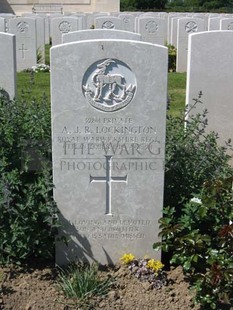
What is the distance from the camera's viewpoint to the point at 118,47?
12.1ft

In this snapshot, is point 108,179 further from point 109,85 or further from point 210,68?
point 210,68

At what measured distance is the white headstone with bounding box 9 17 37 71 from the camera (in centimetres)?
1312

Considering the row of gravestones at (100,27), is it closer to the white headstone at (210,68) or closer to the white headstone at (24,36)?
the white headstone at (24,36)

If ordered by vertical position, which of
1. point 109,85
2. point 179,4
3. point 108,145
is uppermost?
point 179,4

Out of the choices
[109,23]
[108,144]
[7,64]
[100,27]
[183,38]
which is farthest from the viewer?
[109,23]

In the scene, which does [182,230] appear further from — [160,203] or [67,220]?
[67,220]

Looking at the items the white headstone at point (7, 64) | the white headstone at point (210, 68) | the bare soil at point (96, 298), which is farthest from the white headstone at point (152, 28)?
the bare soil at point (96, 298)

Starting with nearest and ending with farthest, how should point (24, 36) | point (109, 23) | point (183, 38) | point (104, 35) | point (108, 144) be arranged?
point (108, 144) < point (104, 35) < point (24, 36) < point (183, 38) < point (109, 23)

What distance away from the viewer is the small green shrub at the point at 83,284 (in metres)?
3.68

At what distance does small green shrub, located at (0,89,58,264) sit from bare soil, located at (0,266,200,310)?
5.8 inches

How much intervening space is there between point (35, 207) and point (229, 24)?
11.6 m

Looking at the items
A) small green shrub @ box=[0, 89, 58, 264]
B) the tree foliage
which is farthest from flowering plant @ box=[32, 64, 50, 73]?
the tree foliage

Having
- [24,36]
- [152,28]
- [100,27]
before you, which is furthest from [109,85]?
[100,27]

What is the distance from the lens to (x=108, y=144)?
385 centimetres
